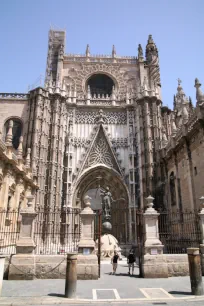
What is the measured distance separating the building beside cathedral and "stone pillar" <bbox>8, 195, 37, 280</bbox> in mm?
12044

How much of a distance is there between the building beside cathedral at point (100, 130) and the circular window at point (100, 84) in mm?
120

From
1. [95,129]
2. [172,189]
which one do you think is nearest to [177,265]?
[172,189]

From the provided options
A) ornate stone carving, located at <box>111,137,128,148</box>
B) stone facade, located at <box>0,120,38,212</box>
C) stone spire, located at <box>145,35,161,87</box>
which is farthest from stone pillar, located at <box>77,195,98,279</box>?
stone spire, located at <box>145,35,161,87</box>

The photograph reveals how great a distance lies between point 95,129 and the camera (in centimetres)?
2673

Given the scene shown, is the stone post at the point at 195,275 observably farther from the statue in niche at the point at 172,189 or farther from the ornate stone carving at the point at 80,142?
the ornate stone carving at the point at 80,142

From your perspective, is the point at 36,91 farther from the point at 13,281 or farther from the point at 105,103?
the point at 13,281

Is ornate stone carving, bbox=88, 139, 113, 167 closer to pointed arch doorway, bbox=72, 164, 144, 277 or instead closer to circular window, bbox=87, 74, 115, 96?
pointed arch doorway, bbox=72, 164, 144, 277

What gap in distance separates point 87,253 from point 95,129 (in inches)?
729

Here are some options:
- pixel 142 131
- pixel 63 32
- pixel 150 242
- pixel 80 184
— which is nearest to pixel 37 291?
pixel 150 242

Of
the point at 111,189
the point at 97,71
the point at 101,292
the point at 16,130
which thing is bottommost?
the point at 101,292

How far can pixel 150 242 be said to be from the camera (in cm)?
985

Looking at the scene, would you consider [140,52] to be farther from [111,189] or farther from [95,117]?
[111,189]

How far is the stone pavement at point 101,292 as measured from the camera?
19.6 ft

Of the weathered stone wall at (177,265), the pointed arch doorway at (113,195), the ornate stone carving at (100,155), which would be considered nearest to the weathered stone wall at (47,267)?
the weathered stone wall at (177,265)
